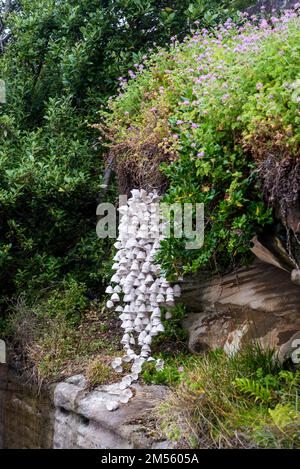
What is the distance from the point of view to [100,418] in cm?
410

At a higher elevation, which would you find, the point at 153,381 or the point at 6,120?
the point at 6,120

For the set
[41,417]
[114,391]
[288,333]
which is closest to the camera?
[288,333]

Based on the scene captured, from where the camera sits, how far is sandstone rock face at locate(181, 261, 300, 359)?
416 centimetres

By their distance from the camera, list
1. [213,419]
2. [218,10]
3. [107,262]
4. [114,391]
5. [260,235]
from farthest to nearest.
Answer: [218,10] → [107,262] → [114,391] → [260,235] → [213,419]

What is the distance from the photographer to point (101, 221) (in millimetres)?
6367

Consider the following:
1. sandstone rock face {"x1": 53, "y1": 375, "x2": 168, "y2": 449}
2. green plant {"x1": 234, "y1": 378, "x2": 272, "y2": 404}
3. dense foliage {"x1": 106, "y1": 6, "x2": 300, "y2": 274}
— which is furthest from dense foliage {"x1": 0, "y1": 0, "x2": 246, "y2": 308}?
green plant {"x1": 234, "y1": 378, "x2": 272, "y2": 404}

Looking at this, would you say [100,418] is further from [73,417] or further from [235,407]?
[235,407]

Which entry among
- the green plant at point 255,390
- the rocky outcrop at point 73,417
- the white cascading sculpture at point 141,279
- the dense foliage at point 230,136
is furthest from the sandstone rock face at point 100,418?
the dense foliage at point 230,136

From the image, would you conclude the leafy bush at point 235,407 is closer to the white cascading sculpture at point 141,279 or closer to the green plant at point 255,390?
the green plant at point 255,390

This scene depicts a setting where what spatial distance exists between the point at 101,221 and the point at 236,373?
9.70 ft

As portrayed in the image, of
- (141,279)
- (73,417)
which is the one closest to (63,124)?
(141,279)

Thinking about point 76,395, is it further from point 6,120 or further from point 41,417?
point 6,120

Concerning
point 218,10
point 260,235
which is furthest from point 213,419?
point 218,10

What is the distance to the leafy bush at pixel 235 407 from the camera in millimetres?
3273
